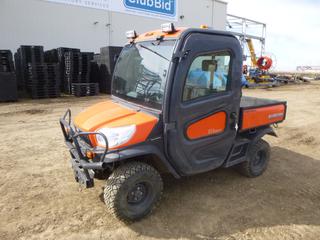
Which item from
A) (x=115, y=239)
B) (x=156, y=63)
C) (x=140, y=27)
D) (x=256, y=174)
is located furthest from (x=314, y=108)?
(x=140, y=27)

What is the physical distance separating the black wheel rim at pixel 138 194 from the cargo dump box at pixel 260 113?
1620 millimetres

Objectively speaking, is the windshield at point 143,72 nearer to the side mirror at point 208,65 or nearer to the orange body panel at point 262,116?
the side mirror at point 208,65

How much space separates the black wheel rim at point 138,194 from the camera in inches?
120

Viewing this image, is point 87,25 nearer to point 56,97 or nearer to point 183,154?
point 56,97

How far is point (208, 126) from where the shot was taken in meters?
3.42

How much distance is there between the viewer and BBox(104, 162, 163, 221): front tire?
2.93 metres

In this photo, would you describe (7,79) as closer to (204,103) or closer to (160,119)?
(160,119)

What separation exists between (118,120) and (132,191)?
2.54 feet

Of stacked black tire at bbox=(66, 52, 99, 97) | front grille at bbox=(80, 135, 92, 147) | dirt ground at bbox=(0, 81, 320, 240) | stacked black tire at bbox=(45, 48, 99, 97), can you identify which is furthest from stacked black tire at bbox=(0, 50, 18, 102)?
front grille at bbox=(80, 135, 92, 147)

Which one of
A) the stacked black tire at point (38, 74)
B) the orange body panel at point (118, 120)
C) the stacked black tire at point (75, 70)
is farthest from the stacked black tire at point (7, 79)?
the orange body panel at point (118, 120)

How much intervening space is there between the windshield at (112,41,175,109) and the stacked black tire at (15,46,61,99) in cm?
836

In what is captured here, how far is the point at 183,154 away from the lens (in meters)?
3.24

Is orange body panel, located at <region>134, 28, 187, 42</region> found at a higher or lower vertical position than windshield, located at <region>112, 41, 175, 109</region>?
higher

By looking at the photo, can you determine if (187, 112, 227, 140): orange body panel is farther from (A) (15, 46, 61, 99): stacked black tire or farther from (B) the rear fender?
(A) (15, 46, 61, 99): stacked black tire
